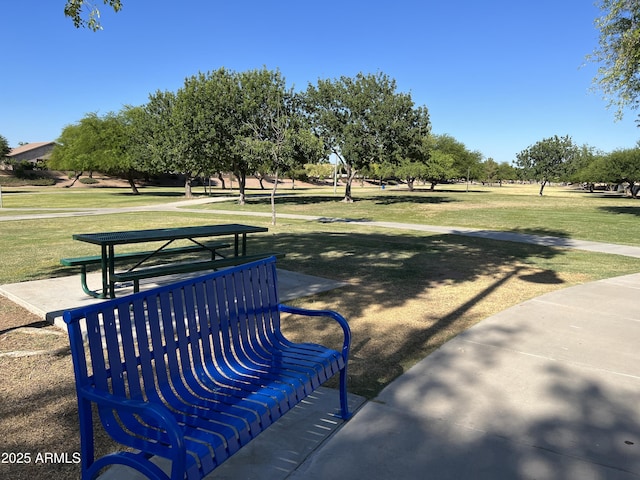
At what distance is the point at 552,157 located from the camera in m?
65.1

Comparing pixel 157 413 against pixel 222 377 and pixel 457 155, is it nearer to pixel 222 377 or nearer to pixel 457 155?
pixel 222 377

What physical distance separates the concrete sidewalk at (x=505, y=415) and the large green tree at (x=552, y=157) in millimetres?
67640

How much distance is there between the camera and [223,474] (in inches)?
96.0

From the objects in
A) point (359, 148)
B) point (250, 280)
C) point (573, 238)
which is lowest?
point (573, 238)

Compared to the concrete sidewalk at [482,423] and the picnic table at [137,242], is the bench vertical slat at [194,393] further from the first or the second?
the picnic table at [137,242]

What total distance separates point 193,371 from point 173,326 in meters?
0.28

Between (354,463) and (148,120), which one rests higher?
(148,120)

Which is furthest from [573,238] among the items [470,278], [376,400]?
[376,400]

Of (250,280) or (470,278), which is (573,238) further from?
(250,280)

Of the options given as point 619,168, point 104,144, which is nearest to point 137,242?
point 104,144

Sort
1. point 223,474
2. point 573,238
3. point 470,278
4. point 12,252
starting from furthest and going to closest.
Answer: point 573,238 < point 12,252 < point 470,278 < point 223,474

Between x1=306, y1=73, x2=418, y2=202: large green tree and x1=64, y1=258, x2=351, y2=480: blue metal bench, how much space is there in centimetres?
2927

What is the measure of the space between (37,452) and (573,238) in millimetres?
16060

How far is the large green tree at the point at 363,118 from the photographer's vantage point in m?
31.9
